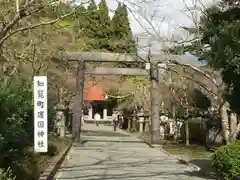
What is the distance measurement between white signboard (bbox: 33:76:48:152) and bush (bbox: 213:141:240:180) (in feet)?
14.0

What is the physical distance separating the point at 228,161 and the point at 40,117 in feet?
14.7

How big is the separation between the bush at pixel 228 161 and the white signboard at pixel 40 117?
4280 mm

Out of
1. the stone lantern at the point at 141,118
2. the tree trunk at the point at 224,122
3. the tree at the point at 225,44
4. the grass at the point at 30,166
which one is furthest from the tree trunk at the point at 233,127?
the stone lantern at the point at 141,118

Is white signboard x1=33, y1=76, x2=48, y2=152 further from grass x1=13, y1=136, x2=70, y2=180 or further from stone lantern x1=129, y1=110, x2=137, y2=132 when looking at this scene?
stone lantern x1=129, y1=110, x2=137, y2=132

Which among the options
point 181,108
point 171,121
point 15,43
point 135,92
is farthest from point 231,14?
point 135,92

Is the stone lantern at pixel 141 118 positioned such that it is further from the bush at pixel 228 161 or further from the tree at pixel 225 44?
the bush at pixel 228 161

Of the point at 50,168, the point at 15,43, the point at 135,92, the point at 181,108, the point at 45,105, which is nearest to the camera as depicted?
the point at 45,105

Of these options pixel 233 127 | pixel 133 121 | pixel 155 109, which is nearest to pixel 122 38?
pixel 155 109

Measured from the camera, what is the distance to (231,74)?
11.8 meters

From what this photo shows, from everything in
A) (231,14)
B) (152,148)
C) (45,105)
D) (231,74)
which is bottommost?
(152,148)

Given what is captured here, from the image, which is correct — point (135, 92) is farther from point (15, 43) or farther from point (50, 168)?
point (50, 168)

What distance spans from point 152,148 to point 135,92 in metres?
16.3

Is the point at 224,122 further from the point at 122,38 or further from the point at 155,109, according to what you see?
the point at 122,38

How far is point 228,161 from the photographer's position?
11195 mm
